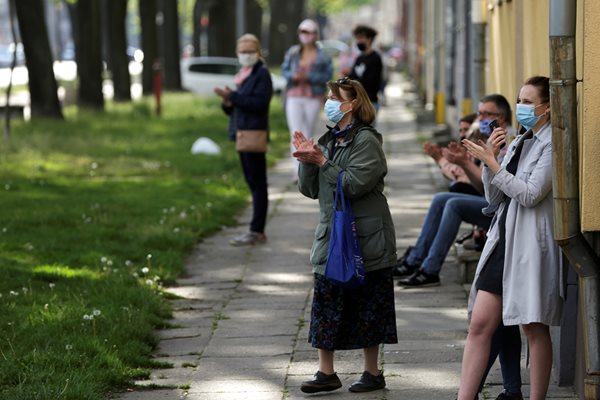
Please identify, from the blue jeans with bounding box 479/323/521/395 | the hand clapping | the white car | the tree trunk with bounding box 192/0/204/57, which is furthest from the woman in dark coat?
the tree trunk with bounding box 192/0/204/57

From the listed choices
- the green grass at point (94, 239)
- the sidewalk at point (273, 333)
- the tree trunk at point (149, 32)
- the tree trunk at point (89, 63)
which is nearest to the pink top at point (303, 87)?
the green grass at point (94, 239)

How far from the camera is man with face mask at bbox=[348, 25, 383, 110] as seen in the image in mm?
16922

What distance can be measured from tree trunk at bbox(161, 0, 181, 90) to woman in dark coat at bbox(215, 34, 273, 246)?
93.1 feet

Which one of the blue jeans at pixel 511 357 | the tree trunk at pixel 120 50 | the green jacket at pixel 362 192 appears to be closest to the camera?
the blue jeans at pixel 511 357

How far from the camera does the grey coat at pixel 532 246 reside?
6379mm

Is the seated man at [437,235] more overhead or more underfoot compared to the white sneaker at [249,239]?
more overhead

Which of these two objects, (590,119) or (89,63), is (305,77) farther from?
(89,63)

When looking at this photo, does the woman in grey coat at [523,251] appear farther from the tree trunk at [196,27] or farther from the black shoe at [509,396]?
the tree trunk at [196,27]

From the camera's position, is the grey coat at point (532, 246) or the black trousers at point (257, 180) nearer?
the grey coat at point (532, 246)

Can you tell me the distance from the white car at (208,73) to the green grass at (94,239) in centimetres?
1750

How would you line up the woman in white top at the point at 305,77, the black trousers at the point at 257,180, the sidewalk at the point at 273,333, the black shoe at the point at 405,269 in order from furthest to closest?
the woman in white top at the point at 305,77
the black trousers at the point at 257,180
the black shoe at the point at 405,269
the sidewalk at the point at 273,333

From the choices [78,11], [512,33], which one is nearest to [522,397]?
[512,33]

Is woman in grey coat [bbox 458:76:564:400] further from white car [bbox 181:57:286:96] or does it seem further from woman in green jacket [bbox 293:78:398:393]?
white car [bbox 181:57:286:96]

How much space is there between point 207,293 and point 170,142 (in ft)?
46.1
